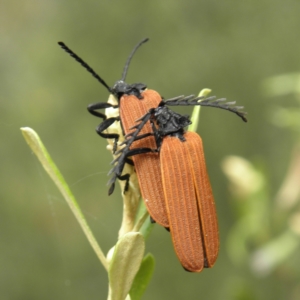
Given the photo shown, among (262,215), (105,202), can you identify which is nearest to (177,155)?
(262,215)

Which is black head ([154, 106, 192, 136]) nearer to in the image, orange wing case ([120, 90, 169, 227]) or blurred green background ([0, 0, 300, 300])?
orange wing case ([120, 90, 169, 227])

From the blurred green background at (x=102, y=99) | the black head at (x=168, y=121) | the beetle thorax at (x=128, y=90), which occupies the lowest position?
the blurred green background at (x=102, y=99)

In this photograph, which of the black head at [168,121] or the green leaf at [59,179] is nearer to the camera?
the green leaf at [59,179]

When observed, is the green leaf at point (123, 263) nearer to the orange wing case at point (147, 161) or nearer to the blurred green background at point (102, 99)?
the orange wing case at point (147, 161)

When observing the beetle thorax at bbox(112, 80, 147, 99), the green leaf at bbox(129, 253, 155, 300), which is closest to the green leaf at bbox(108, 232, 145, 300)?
the green leaf at bbox(129, 253, 155, 300)

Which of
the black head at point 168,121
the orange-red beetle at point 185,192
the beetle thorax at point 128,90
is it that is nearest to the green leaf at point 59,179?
the orange-red beetle at point 185,192

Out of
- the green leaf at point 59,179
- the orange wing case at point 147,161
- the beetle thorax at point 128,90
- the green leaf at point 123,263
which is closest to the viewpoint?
the green leaf at point 123,263

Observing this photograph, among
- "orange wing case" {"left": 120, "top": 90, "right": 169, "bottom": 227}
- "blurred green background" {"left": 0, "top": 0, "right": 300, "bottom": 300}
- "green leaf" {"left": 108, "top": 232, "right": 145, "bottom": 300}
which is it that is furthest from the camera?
"blurred green background" {"left": 0, "top": 0, "right": 300, "bottom": 300}
